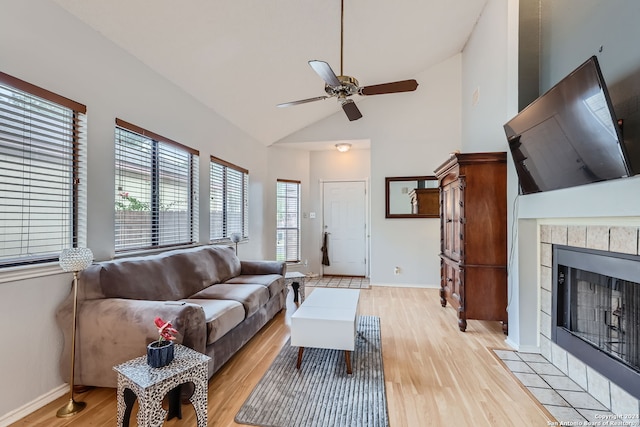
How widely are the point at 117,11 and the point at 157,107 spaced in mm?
862

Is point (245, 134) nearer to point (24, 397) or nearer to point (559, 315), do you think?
point (24, 397)

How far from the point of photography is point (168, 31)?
94.3 inches

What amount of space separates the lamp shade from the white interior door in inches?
182

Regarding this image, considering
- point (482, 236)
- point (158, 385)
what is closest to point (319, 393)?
point (158, 385)

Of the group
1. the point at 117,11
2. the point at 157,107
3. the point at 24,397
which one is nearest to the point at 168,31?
the point at 117,11

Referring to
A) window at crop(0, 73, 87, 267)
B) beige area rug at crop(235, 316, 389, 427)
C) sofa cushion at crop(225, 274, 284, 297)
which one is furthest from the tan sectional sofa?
beige area rug at crop(235, 316, 389, 427)

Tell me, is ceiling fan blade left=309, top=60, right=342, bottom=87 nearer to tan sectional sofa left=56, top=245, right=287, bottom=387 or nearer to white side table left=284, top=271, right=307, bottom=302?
tan sectional sofa left=56, top=245, right=287, bottom=387

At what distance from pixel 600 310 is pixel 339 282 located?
3.93 meters

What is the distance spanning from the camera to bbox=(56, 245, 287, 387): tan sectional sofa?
6.05 ft

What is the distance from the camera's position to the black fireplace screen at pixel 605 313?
69.1 inches

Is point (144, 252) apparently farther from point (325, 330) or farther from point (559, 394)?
point (559, 394)

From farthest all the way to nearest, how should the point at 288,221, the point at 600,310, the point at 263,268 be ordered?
the point at 288,221 < the point at 263,268 < the point at 600,310

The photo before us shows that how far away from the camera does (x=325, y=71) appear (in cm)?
214

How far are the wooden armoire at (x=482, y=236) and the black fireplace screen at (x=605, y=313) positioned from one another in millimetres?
679
